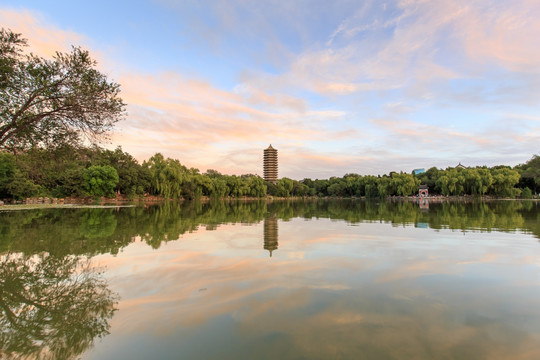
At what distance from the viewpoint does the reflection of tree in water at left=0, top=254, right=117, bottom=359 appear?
3.91 metres

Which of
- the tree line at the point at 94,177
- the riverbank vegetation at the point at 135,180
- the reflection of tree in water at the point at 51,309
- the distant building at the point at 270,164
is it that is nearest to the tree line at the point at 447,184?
the riverbank vegetation at the point at 135,180

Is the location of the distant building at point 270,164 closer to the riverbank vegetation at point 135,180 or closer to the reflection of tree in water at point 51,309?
the riverbank vegetation at point 135,180

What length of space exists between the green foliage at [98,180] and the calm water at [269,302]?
44.9 metres

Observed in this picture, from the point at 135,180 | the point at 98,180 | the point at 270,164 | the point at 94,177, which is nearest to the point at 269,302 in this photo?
the point at 98,180

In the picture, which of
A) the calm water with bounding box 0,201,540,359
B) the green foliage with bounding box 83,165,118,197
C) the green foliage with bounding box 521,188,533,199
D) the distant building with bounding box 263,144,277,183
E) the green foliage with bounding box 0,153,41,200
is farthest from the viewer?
the distant building with bounding box 263,144,277,183

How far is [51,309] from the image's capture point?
5.01 m

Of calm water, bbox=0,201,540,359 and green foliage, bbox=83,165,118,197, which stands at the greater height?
green foliage, bbox=83,165,118,197

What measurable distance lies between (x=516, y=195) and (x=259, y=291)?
99583mm

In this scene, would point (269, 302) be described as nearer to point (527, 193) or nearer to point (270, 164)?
point (527, 193)

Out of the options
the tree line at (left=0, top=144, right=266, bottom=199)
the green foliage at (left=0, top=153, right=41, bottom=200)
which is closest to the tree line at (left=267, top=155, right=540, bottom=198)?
the tree line at (left=0, top=144, right=266, bottom=199)

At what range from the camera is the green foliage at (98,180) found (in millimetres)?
49747

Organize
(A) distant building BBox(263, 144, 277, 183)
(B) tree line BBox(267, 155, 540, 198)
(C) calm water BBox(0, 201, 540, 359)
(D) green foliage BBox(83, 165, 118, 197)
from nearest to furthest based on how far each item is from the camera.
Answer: (C) calm water BBox(0, 201, 540, 359)
(D) green foliage BBox(83, 165, 118, 197)
(B) tree line BBox(267, 155, 540, 198)
(A) distant building BBox(263, 144, 277, 183)

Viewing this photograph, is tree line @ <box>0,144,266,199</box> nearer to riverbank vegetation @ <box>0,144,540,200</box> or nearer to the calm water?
riverbank vegetation @ <box>0,144,540,200</box>

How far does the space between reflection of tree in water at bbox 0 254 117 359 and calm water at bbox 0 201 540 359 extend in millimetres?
21
